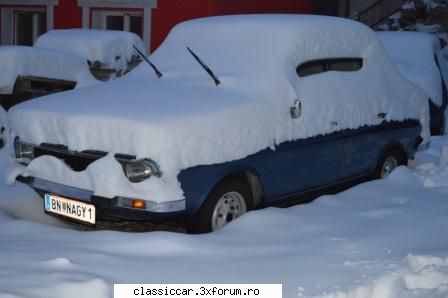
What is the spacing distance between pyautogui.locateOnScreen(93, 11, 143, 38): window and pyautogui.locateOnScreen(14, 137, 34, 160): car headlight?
11.3m

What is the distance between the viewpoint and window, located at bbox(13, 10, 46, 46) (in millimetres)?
18000

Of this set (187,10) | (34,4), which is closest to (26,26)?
(34,4)

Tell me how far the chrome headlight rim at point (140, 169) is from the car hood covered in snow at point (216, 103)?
40 millimetres

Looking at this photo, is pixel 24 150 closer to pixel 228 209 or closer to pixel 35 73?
pixel 228 209

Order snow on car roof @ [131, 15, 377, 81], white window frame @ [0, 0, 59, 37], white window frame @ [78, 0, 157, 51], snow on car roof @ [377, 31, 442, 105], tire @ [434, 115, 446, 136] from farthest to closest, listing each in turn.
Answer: white window frame @ [0, 0, 59, 37] → white window frame @ [78, 0, 157, 51] → tire @ [434, 115, 446, 136] → snow on car roof @ [377, 31, 442, 105] → snow on car roof @ [131, 15, 377, 81]

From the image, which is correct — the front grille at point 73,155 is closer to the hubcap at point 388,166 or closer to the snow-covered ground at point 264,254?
the snow-covered ground at point 264,254

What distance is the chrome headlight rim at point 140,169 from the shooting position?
4.38 m

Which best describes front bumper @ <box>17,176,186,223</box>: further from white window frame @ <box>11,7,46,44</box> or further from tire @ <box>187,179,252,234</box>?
white window frame @ <box>11,7,46,44</box>

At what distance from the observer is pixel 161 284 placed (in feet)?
12.5

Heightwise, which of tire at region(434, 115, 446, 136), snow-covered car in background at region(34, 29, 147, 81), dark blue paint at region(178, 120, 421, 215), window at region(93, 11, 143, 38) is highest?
window at region(93, 11, 143, 38)

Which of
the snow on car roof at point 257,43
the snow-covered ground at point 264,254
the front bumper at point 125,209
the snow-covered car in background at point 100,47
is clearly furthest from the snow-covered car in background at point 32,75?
the front bumper at point 125,209

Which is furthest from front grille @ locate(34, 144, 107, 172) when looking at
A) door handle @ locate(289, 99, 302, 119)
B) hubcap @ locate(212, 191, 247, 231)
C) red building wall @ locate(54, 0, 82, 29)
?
red building wall @ locate(54, 0, 82, 29)

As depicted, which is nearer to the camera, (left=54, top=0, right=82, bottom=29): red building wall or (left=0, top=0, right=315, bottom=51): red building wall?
(left=0, top=0, right=315, bottom=51): red building wall

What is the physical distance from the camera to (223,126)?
475 cm
